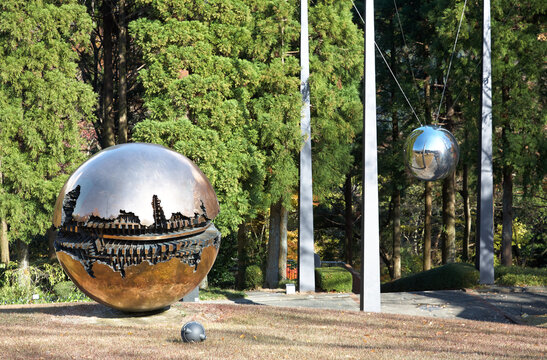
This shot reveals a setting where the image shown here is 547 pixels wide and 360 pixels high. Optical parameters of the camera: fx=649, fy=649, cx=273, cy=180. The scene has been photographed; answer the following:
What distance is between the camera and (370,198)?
503 inches

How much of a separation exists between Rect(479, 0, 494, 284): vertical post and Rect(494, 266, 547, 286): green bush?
0.40 meters

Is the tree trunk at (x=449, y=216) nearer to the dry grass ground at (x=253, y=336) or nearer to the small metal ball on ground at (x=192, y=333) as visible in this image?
the dry grass ground at (x=253, y=336)

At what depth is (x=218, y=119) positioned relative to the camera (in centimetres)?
2031

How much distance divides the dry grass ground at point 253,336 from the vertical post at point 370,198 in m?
2.03

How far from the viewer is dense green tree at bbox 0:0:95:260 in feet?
64.5

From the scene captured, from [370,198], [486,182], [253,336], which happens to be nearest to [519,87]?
[486,182]

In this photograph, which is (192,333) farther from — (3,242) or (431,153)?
(3,242)

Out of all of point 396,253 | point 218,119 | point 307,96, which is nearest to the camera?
point 307,96

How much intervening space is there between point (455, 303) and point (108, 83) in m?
14.7

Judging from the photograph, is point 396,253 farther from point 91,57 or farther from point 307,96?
point 91,57

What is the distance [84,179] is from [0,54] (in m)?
14.0

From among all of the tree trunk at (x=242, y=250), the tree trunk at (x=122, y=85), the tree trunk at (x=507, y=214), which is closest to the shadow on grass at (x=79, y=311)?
the tree trunk at (x=122, y=85)

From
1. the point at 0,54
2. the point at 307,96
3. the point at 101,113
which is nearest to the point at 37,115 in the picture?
the point at 0,54

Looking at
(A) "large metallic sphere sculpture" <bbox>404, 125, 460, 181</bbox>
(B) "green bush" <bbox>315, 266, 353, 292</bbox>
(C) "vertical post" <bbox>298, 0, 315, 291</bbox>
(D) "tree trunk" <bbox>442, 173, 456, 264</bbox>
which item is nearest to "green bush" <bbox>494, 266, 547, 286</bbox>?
(B) "green bush" <bbox>315, 266, 353, 292</bbox>
